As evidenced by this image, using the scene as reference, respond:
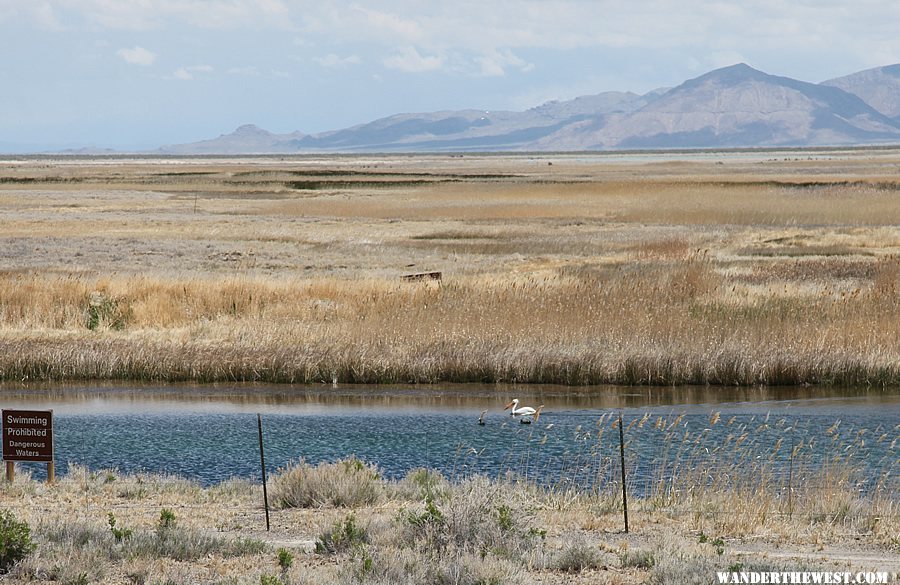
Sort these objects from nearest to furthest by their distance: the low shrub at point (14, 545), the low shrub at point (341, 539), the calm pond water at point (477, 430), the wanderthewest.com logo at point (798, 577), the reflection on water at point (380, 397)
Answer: the wanderthewest.com logo at point (798, 577)
the low shrub at point (14, 545)
the low shrub at point (341, 539)
the calm pond water at point (477, 430)
the reflection on water at point (380, 397)

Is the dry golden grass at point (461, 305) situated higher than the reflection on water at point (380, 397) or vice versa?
the dry golden grass at point (461, 305)

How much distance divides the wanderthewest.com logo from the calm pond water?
5.25m

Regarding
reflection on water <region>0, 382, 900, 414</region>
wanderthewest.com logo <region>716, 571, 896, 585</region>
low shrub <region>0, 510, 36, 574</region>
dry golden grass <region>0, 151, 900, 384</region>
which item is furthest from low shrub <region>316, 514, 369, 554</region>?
dry golden grass <region>0, 151, 900, 384</region>

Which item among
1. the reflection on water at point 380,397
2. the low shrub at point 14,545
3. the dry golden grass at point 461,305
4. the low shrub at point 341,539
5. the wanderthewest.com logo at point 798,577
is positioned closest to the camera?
the wanderthewest.com logo at point 798,577

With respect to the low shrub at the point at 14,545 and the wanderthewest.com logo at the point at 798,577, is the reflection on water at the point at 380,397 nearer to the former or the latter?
the low shrub at the point at 14,545

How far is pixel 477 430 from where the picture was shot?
2086 centimetres

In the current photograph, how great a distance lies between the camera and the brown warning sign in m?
14.3

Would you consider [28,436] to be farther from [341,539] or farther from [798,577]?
[798,577]

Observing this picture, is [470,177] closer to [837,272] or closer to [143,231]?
[143,231]

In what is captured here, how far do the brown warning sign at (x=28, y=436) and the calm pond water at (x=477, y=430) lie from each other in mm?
2731

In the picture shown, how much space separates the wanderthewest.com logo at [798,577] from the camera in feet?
31.0

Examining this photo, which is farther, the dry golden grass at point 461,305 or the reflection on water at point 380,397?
the dry golden grass at point 461,305

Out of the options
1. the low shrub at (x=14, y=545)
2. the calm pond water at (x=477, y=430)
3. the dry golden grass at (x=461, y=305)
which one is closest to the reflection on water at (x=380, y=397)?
the calm pond water at (x=477, y=430)

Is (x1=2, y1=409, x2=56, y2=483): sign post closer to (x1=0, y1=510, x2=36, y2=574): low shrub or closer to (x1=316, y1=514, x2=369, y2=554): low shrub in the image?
(x1=0, y1=510, x2=36, y2=574): low shrub
